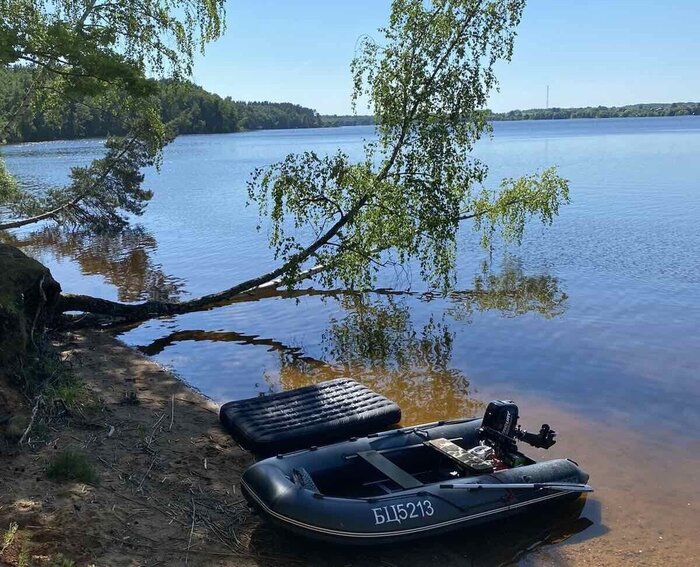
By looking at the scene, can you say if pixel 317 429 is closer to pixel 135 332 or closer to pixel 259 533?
pixel 259 533

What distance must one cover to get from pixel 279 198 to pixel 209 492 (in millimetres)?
7014

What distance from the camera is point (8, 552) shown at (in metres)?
4.53

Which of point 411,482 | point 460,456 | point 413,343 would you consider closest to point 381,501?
point 411,482

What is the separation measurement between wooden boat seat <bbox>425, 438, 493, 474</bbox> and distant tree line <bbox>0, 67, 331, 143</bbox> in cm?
695

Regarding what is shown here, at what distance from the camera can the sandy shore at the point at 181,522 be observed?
5.07 meters

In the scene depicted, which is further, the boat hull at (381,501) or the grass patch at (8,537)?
the boat hull at (381,501)

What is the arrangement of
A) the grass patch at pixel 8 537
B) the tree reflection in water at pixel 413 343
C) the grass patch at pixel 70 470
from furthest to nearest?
1. the tree reflection in water at pixel 413 343
2. the grass patch at pixel 70 470
3. the grass patch at pixel 8 537

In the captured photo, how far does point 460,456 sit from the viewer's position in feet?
21.9

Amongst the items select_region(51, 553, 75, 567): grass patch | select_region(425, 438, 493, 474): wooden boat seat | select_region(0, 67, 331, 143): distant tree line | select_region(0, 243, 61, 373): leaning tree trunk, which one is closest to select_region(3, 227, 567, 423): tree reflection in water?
select_region(425, 438, 493, 474): wooden boat seat

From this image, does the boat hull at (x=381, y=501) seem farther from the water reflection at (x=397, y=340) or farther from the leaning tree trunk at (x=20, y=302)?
the leaning tree trunk at (x=20, y=302)

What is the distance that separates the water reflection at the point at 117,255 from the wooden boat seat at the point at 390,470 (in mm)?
10219

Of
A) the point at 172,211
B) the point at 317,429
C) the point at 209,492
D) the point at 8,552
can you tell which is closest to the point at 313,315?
the point at 317,429

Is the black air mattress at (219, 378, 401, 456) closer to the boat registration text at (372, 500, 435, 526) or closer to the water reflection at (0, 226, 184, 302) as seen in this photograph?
the boat registration text at (372, 500, 435, 526)

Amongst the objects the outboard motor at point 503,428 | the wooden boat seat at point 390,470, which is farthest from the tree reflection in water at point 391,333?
the wooden boat seat at point 390,470
